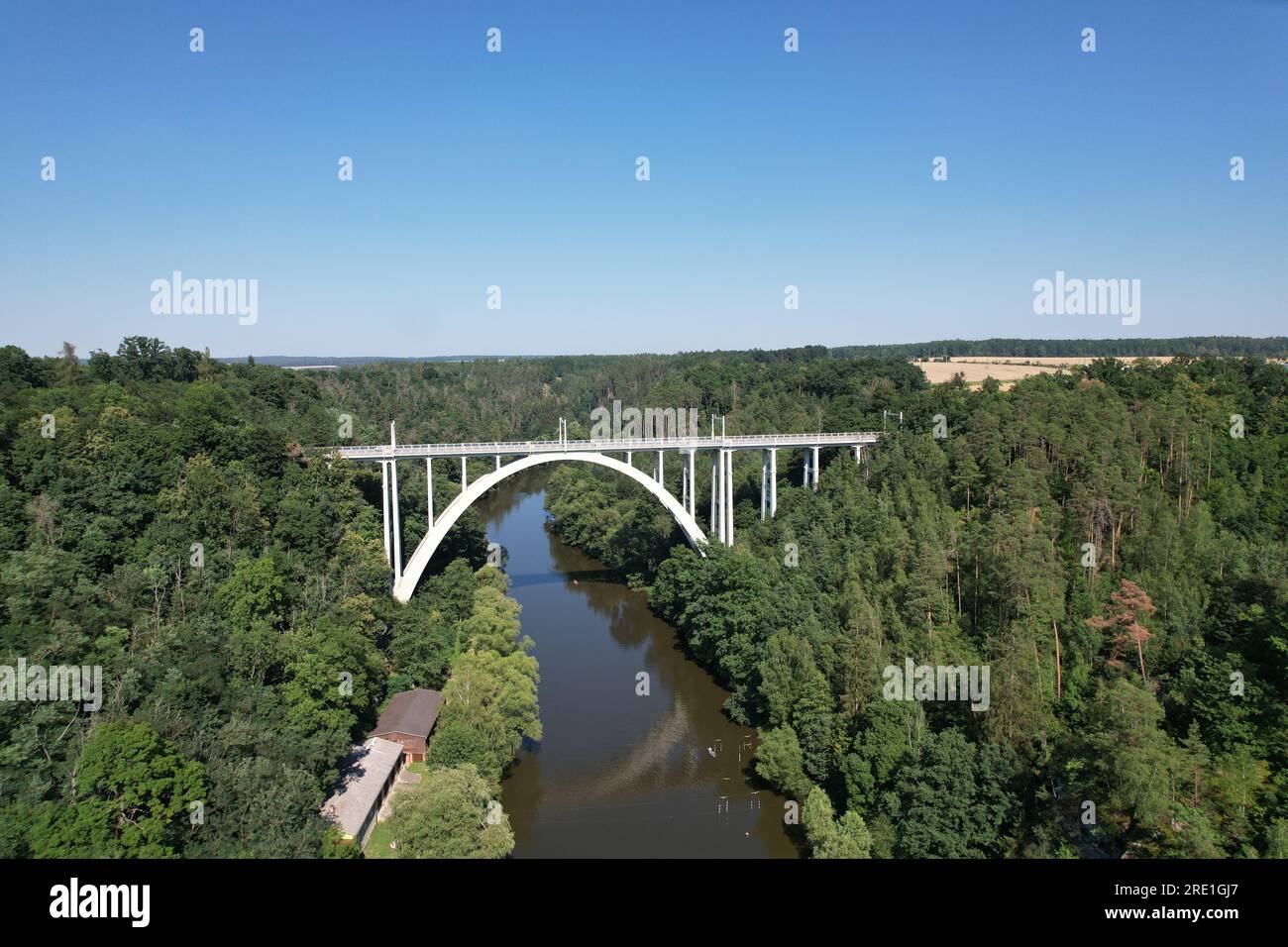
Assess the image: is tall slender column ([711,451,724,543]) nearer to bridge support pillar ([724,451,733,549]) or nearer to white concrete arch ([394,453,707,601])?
bridge support pillar ([724,451,733,549])

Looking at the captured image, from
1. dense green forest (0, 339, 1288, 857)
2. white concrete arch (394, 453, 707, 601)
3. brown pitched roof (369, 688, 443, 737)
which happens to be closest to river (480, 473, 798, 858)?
dense green forest (0, 339, 1288, 857)

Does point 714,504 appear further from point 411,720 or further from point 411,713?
point 411,720

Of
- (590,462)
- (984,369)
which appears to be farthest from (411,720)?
(984,369)

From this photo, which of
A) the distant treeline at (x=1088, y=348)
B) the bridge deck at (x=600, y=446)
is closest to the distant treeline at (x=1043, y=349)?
the distant treeline at (x=1088, y=348)

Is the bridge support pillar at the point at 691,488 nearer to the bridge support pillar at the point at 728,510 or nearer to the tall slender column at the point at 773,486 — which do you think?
the bridge support pillar at the point at 728,510

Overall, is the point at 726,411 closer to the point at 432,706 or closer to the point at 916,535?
the point at 916,535

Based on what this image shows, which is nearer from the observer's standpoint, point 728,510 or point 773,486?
point 728,510
